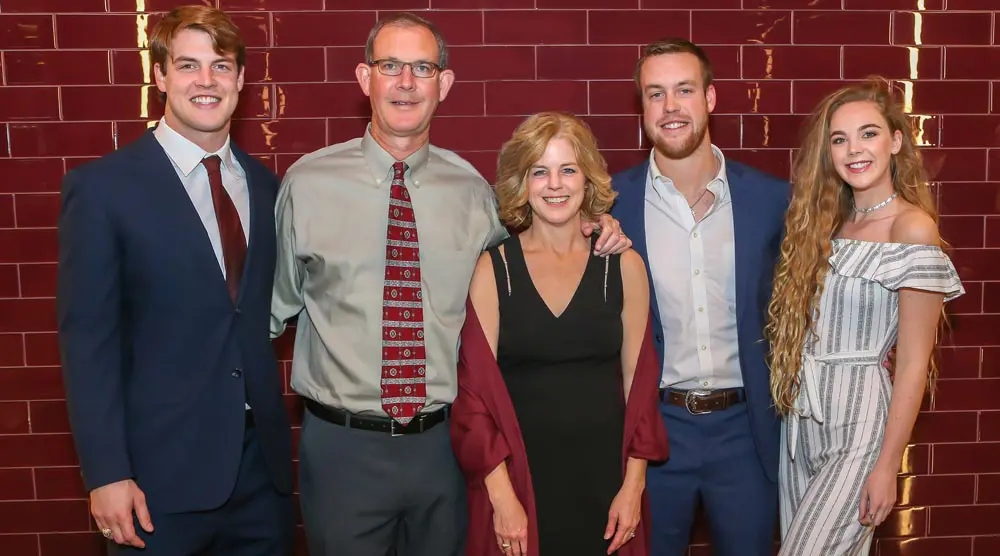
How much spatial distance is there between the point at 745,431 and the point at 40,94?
293 cm

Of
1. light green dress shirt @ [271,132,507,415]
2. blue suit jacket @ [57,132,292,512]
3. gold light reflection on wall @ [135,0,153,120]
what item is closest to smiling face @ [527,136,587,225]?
light green dress shirt @ [271,132,507,415]

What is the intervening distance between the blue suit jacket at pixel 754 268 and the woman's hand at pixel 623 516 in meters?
0.49

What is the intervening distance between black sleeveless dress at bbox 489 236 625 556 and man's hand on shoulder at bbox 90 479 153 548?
1.03 m

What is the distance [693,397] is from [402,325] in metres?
0.96

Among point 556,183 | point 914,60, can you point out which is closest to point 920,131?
point 914,60

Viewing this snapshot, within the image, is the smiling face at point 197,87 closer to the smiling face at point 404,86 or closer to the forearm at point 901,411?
the smiling face at point 404,86

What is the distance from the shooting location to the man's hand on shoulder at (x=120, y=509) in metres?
2.25

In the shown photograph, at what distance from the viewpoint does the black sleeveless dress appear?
2525 millimetres

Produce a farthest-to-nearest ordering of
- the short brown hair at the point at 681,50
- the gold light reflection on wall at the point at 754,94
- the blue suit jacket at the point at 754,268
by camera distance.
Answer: the gold light reflection on wall at the point at 754,94
the short brown hair at the point at 681,50
the blue suit jacket at the point at 754,268

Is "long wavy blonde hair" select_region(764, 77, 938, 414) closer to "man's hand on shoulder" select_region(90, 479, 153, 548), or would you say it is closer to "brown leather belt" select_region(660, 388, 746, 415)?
"brown leather belt" select_region(660, 388, 746, 415)

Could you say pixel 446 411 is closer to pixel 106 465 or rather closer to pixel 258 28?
pixel 106 465

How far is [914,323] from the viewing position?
8.26 ft

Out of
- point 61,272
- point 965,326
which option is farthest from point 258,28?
point 965,326

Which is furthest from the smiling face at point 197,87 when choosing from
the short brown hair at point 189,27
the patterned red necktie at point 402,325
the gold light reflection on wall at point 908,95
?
the gold light reflection on wall at point 908,95
